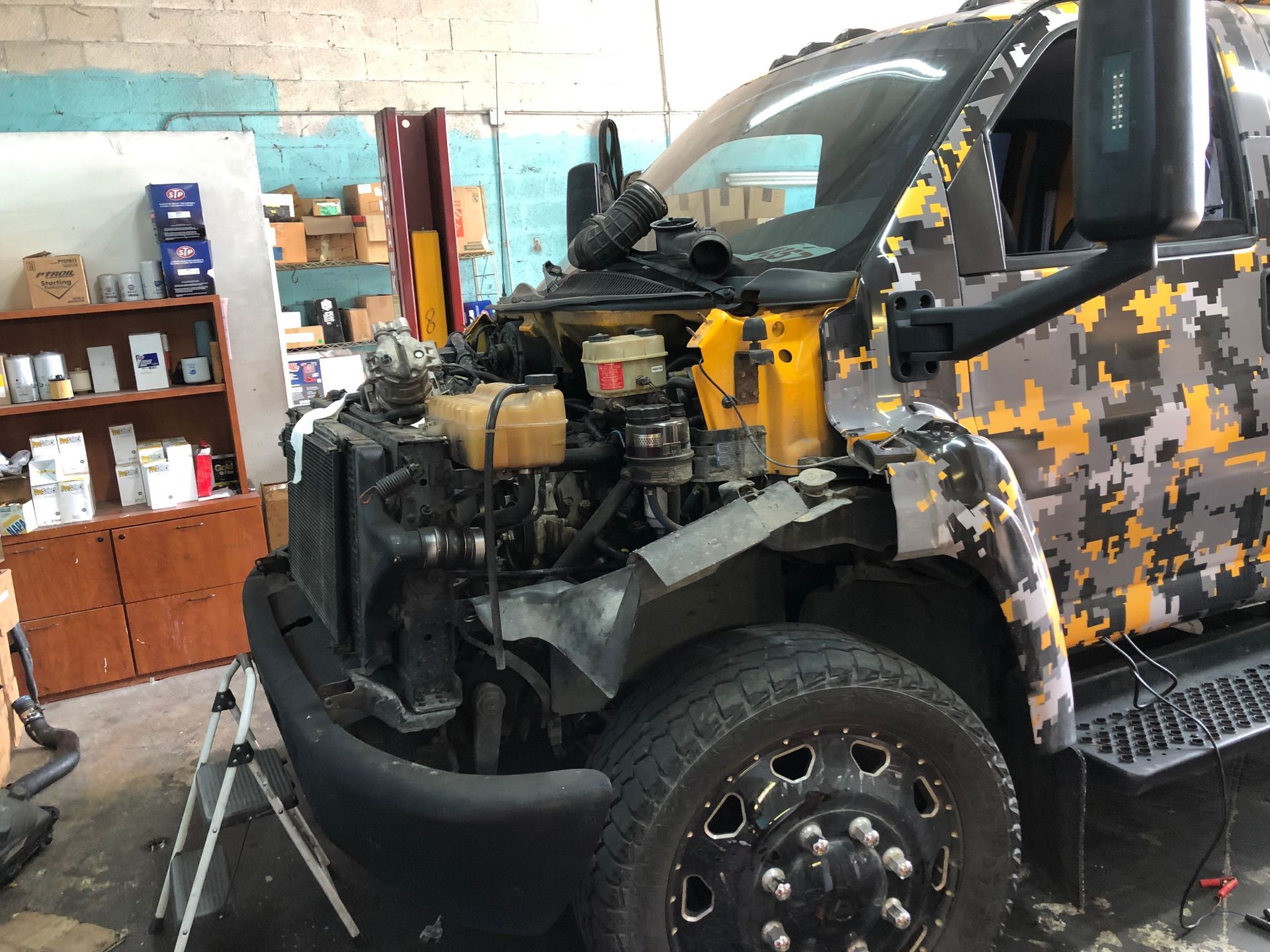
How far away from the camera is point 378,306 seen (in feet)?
21.8

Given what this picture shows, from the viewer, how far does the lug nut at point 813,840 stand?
6.00ft

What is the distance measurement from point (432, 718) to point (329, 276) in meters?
5.60

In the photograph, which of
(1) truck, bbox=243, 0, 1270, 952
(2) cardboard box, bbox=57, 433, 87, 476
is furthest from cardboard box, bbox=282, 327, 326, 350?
(1) truck, bbox=243, 0, 1270, 952

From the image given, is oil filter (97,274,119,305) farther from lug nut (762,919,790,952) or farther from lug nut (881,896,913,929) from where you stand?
lug nut (881,896,913,929)

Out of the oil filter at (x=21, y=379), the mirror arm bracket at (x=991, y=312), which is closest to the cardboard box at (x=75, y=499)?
the oil filter at (x=21, y=379)

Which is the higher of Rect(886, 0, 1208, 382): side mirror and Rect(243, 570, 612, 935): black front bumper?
Rect(886, 0, 1208, 382): side mirror

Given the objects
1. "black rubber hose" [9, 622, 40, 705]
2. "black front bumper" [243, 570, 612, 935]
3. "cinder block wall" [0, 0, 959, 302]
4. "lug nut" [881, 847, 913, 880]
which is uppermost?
"cinder block wall" [0, 0, 959, 302]

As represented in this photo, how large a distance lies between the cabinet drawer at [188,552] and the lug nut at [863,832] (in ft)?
11.7

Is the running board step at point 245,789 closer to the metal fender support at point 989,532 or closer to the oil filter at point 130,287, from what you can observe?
the metal fender support at point 989,532

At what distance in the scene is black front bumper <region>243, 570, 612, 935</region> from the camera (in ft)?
5.25

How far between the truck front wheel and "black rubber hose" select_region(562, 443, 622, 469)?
441 mm

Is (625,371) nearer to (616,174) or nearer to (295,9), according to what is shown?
(616,174)

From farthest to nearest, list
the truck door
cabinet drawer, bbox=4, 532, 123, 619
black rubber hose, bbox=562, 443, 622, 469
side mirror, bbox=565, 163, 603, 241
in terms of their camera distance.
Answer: cabinet drawer, bbox=4, 532, 123, 619 → side mirror, bbox=565, 163, 603, 241 → the truck door → black rubber hose, bbox=562, 443, 622, 469

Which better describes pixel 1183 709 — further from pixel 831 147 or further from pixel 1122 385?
pixel 831 147
